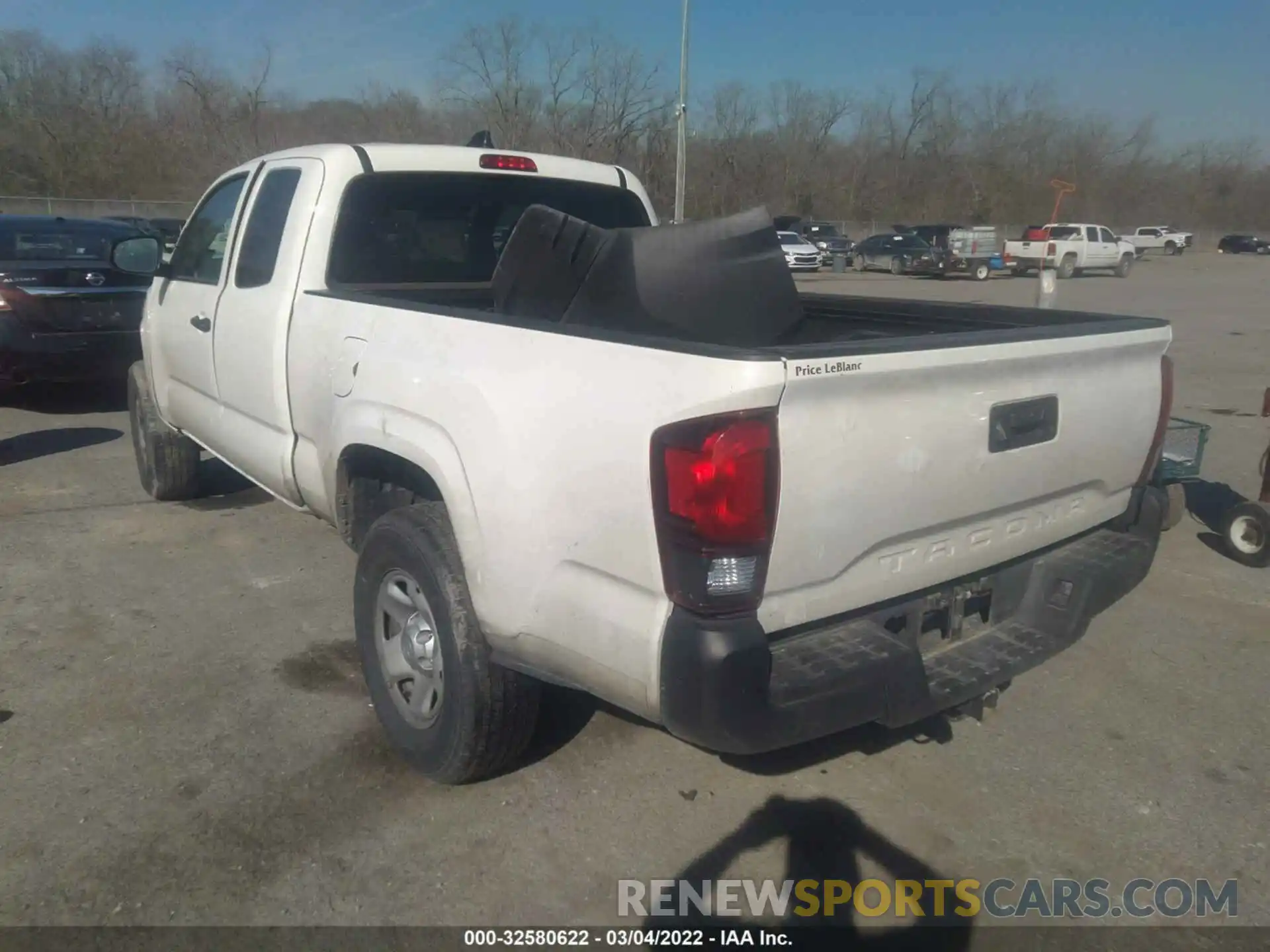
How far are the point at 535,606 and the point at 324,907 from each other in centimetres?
101

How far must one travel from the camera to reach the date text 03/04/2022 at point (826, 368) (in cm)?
233

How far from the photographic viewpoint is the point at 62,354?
8438 mm

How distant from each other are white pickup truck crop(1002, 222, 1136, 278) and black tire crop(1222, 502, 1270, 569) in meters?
34.3

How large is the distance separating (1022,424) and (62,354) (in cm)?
808

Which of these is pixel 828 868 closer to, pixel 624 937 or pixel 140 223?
pixel 624 937

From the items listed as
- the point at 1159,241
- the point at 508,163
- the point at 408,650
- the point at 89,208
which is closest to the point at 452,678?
the point at 408,650

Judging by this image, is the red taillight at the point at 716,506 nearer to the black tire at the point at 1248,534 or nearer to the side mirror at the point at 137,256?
the black tire at the point at 1248,534

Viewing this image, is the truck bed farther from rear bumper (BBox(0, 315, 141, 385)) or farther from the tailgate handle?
rear bumper (BBox(0, 315, 141, 385))

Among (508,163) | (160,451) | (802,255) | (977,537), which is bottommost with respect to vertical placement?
(802,255)

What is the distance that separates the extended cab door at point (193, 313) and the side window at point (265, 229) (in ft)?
0.69

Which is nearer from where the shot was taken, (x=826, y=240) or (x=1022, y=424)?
(x=1022, y=424)

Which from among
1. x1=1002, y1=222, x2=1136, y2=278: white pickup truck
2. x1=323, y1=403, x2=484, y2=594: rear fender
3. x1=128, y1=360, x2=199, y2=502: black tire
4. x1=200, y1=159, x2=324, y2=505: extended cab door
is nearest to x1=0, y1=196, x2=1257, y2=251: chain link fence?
x1=1002, y1=222, x2=1136, y2=278: white pickup truck

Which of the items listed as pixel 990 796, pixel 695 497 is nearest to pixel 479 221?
pixel 695 497

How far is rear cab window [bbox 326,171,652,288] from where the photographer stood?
4332 millimetres
